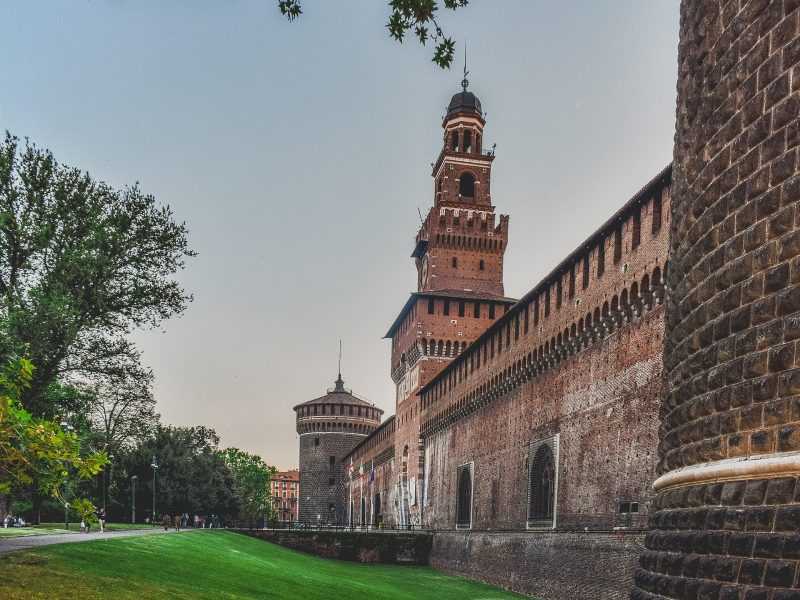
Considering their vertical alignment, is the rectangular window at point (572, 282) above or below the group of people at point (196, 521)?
above

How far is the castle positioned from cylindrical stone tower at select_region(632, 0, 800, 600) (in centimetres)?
2

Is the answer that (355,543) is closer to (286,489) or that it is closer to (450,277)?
(450,277)

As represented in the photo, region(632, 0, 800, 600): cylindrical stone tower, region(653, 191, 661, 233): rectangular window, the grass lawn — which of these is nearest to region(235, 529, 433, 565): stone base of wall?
the grass lawn

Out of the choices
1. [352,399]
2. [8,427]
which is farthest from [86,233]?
→ [352,399]

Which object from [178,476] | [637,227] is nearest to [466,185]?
[178,476]

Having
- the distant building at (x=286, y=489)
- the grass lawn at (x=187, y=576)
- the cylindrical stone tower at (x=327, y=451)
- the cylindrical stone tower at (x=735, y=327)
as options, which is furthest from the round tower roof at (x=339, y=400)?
the distant building at (x=286, y=489)

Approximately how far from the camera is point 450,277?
49.7 meters

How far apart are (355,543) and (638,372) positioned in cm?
2507

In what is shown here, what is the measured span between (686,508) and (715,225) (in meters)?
1.74

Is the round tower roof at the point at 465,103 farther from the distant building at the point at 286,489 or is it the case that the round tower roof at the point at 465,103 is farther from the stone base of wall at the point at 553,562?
the distant building at the point at 286,489

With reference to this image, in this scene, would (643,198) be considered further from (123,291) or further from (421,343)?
(421,343)

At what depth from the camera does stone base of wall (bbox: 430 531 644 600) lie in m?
19.6

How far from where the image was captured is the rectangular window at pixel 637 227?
20.5 m

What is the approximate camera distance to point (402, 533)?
42.2 metres
